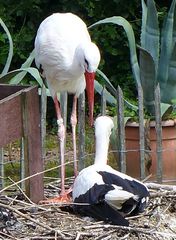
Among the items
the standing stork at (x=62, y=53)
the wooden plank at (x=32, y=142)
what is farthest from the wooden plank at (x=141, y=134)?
the wooden plank at (x=32, y=142)

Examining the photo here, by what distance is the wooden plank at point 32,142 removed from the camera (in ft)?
17.5

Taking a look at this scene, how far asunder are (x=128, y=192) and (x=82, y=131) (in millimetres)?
2199

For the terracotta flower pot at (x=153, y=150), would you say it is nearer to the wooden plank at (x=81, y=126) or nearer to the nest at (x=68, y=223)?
the wooden plank at (x=81, y=126)

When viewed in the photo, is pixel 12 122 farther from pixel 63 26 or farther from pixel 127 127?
pixel 127 127

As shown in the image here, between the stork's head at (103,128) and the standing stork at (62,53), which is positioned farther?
the standing stork at (62,53)

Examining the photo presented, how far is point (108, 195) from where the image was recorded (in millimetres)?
5254

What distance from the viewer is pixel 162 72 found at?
27.4 ft

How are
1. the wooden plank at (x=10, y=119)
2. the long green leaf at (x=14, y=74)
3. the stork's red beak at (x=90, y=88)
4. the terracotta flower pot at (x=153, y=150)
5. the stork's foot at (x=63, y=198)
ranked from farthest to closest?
the terracotta flower pot at (x=153, y=150), the long green leaf at (x=14, y=74), the stork's red beak at (x=90, y=88), the stork's foot at (x=63, y=198), the wooden plank at (x=10, y=119)

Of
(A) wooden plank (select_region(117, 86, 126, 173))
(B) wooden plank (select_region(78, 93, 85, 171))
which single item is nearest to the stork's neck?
(A) wooden plank (select_region(117, 86, 126, 173))

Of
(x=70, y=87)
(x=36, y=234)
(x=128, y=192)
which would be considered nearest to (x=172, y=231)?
(x=128, y=192)

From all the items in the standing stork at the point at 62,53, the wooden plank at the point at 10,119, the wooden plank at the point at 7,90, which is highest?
the standing stork at the point at 62,53

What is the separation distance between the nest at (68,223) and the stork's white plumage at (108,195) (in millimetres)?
54

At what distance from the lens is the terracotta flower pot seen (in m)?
7.88

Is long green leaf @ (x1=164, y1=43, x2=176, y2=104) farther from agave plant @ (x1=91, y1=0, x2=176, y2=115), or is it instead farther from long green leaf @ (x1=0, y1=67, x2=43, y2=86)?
long green leaf @ (x1=0, y1=67, x2=43, y2=86)
